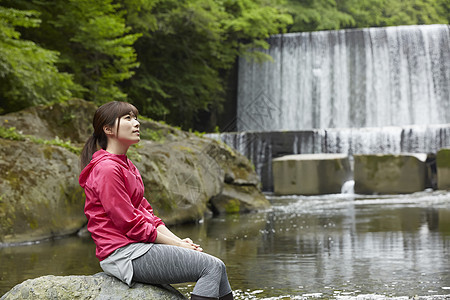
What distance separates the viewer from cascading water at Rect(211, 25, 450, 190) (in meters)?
28.9

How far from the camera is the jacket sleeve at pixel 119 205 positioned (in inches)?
124

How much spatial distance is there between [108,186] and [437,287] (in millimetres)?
3226

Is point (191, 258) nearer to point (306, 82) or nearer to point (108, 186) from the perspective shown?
point (108, 186)

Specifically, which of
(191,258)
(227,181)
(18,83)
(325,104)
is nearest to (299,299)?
(191,258)

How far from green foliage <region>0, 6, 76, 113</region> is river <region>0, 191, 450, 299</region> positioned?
516 centimetres

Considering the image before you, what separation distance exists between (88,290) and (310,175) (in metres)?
15.6

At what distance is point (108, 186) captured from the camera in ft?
10.3

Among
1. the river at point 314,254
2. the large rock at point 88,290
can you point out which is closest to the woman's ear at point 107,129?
the large rock at point 88,290

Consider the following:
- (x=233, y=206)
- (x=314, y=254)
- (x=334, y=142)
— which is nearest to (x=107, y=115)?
(x=314, y=254)

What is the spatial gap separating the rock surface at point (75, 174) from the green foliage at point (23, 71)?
191cm

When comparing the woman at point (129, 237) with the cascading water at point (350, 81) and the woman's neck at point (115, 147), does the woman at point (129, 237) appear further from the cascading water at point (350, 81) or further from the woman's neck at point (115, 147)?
the cascading water at point (350, 81)

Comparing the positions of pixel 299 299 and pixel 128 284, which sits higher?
pixel 128 284

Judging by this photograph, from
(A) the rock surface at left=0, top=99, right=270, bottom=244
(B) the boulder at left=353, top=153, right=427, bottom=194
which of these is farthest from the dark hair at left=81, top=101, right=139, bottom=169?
(B) the boulder at left=353, top=153, right=427, bottom=194

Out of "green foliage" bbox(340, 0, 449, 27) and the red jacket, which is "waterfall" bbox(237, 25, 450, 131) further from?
the red jacket
